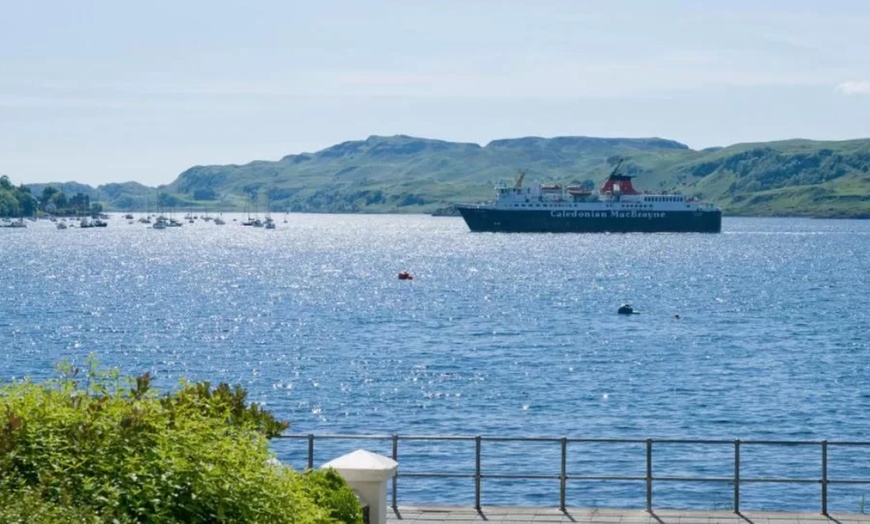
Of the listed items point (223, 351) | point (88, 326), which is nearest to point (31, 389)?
point (223, 351)

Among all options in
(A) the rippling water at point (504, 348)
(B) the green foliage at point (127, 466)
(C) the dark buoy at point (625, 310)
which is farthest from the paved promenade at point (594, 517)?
(C) the dark buoy at point (625, 310)

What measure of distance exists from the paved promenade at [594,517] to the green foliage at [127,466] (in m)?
6.35

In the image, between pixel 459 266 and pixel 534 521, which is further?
pixel 459 266

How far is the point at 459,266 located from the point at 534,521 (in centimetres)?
16521

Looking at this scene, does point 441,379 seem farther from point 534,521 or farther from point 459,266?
point 459,266

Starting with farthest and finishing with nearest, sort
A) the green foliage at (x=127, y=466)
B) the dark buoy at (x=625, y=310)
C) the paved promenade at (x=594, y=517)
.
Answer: the dark buoy at (x=625, y=310) < the paved promenade at (x=594, y=517) < the green foliage at (x=127, y=466)

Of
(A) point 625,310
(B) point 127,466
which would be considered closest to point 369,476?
(B) point 127,466

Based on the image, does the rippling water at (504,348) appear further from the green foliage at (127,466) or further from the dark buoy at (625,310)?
the green foliage at (127,466)

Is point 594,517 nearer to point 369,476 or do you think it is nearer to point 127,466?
point 369,476

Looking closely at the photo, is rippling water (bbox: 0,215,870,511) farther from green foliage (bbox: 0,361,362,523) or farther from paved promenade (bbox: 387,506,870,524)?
green foliage (bbox: 0,361,362,523)

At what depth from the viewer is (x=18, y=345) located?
85.9 metres

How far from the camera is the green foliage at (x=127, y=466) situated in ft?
38.5

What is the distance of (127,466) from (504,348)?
74.9m

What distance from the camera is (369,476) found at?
1698 cm
